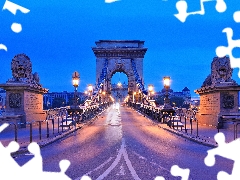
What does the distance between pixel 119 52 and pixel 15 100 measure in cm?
8003

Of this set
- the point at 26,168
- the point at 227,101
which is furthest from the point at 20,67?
the point at 26,168

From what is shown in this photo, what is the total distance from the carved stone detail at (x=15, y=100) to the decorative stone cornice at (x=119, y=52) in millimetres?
77704

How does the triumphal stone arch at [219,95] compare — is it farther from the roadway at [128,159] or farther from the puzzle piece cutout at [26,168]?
the puzzle piece cutout at [26,168]

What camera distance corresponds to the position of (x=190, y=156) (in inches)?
502

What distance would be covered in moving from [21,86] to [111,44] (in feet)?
261

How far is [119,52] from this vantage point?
4040 inches

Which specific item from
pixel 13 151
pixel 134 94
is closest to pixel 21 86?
pixel 13 151

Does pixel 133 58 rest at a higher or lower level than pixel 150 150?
higher

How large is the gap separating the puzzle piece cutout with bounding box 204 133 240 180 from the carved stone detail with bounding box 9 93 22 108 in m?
12.5

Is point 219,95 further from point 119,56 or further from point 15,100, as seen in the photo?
point 119,56

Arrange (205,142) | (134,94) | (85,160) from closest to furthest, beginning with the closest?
(85,160) < (205,142) < (134,94)

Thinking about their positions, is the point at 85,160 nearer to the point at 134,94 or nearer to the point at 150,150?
the point at 150,150

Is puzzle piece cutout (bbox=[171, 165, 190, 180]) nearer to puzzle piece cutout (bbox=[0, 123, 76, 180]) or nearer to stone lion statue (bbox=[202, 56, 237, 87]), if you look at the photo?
puzzle piece cutout (bbox=[0, 123, 76, 180])

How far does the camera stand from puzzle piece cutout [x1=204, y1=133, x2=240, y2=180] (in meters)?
9.42
